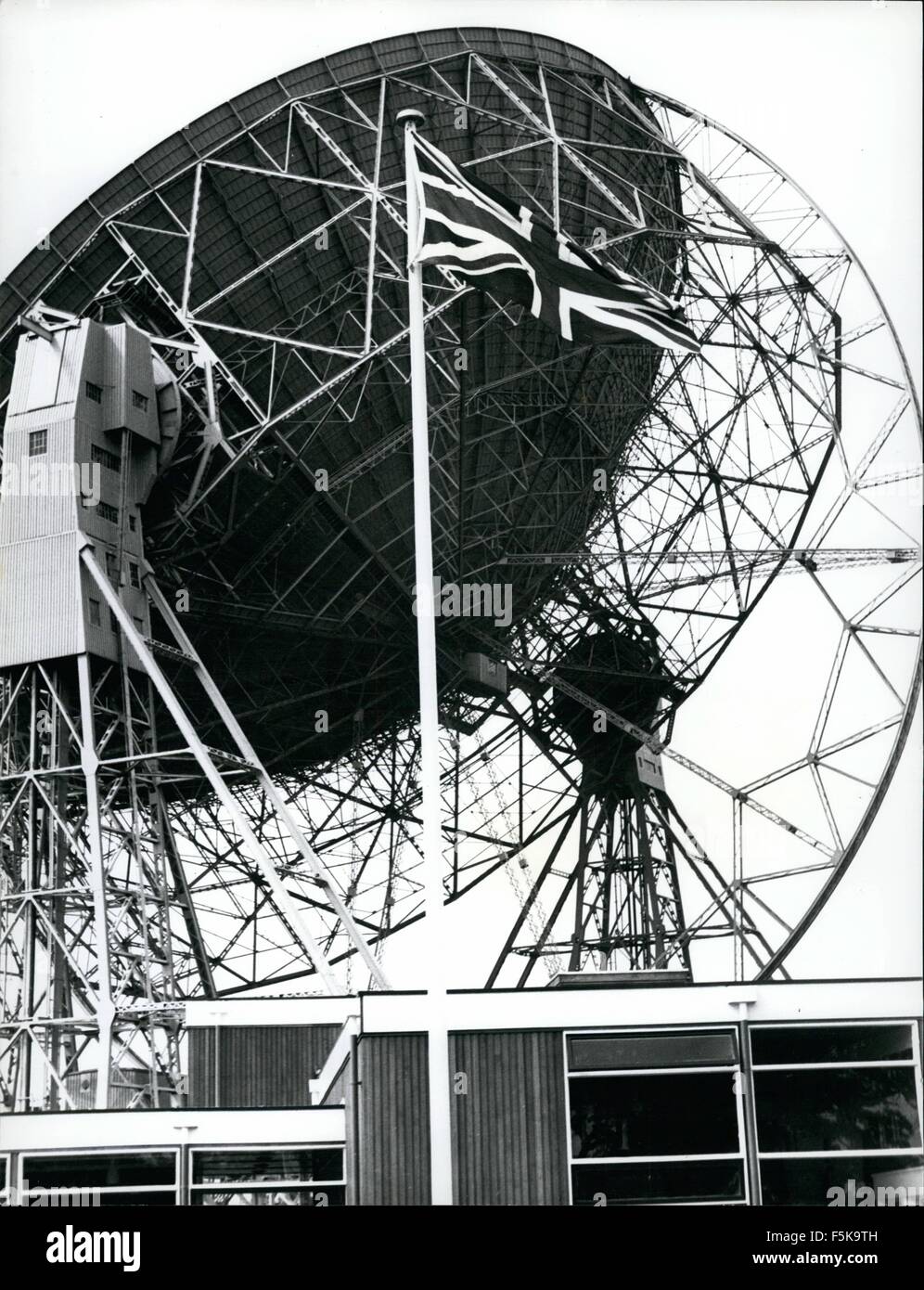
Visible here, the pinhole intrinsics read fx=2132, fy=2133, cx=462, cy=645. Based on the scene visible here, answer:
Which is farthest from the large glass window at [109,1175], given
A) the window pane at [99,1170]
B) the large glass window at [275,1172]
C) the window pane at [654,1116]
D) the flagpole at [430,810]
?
the window pane at [654,1116]

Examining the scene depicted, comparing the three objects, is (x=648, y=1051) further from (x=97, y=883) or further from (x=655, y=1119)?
(x=97, y=883)

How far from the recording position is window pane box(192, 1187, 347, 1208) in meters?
31.3

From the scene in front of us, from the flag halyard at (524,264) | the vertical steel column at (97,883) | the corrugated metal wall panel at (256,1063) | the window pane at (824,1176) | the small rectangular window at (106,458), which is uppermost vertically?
the small rectangular window at (106,458)

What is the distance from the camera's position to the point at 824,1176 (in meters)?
29.8

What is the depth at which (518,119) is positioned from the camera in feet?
137

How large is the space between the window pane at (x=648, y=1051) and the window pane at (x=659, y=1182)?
1408mm

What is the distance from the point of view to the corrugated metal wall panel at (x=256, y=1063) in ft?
122

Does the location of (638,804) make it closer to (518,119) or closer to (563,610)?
(563,610)

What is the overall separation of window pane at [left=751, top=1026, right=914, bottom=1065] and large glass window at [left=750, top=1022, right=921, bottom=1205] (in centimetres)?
1

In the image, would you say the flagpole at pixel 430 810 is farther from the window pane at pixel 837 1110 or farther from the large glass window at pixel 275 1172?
the window pane at pixel 837 1110

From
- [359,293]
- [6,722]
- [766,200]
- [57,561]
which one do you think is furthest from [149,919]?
[766,200]

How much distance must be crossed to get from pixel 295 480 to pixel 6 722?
7227 millimetres

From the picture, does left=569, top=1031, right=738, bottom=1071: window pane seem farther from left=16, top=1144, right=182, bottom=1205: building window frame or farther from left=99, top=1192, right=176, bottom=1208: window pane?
left=99, top=1192, right=176, bottom=1208: window pane
